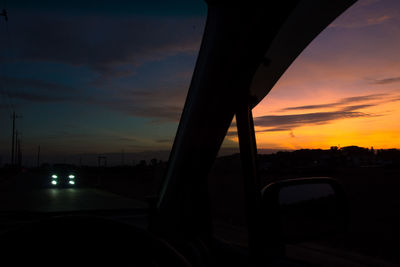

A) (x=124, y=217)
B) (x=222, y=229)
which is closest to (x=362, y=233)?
(x=222, y=229)

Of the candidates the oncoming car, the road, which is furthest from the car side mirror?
the oncoming car

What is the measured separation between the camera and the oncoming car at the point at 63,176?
2418 centimetres

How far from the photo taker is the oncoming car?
79.3 ft

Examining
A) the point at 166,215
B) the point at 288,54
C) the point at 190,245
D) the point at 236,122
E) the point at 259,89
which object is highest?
the point at 288,54

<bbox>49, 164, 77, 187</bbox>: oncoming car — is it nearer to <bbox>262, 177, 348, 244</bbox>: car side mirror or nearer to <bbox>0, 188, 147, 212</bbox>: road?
<bbox>0, 188, 147, 212</bbox>: road

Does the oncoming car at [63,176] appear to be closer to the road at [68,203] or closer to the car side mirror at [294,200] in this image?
the road at [68,203]

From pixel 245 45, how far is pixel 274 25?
0.71 feet

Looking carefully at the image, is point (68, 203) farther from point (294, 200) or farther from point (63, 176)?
point (63, 176)

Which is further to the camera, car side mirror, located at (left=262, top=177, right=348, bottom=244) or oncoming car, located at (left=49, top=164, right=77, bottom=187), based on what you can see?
oncoming car, located at (left=49, top=164, right=77, bottom=187)

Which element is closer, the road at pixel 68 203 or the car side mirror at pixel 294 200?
the car side mirror at pixel 294 200

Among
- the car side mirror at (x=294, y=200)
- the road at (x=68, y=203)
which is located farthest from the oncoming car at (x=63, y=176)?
the car side mirror at (x=294, y=200)

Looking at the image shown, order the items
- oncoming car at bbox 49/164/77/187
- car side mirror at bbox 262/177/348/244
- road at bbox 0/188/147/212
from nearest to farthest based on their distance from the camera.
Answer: car side mirror at bbox 262/177/348/244 < road at bbox 0/188/147/212 < oncoming car at bbox 49/164/77/187

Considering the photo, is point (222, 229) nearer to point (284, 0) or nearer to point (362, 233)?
point (362, 233)

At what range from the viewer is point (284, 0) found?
1.99 metres
